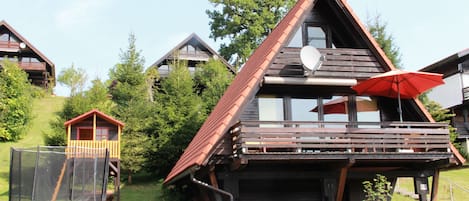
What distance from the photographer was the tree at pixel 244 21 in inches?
1372

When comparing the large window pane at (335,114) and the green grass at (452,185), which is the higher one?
the large window pane at (335,114)

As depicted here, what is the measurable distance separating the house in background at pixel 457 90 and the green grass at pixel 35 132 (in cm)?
2323

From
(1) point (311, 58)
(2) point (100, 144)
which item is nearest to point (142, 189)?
(2) point (100, 144)

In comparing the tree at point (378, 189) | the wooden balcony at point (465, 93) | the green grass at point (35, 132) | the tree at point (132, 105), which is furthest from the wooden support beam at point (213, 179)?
the wooden balcony at point (465, 93)

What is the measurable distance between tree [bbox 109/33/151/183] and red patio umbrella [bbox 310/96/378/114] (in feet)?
35.6

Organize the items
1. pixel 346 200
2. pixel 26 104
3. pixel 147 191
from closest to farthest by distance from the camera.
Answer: pixel 346 200
pixel 147 191
pixel 26 104

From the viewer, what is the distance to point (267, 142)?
1062cm

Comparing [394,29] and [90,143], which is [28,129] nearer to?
[90,143]

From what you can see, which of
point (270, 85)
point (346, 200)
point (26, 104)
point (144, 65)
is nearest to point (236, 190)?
point (270, 85)

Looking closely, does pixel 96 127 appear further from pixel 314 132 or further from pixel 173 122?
pixel 314 132

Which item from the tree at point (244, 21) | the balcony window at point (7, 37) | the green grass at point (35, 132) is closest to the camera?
the green grass at point (35, 132)

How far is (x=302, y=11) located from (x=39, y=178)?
7.25m

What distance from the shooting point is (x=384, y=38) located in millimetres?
26188

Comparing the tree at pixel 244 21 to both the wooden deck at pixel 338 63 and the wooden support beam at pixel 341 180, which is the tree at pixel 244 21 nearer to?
the wooden deck at pixel 338 63
